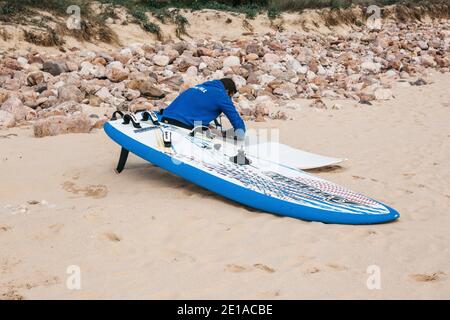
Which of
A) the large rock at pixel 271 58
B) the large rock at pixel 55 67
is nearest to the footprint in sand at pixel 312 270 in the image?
the large rock at pixel 55 67

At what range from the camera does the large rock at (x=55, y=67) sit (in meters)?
9.38

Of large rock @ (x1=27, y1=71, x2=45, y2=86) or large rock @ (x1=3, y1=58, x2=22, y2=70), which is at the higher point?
large rock @ (x1=3, y1=58, x2=22, y2=70)

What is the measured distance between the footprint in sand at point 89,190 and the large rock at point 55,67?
499 centimetres

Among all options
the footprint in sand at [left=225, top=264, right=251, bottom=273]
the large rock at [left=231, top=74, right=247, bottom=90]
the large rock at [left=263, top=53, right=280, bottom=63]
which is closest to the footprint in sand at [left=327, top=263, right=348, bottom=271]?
the footprint in sand at [left=225, top=264, right=251, bottom=273]

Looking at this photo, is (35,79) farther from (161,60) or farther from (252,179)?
(252,179)

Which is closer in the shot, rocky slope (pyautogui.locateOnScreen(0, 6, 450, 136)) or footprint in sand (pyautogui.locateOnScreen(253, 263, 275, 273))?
footprint in sand (pyautogui.locateOnScreen(253, 263, 275, 273))

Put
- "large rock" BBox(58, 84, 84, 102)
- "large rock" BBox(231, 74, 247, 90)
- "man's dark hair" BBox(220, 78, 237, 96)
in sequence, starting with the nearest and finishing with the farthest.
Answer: "man's dark hair" BBox(220, 78, 237, 96), "large rock" BBox(58, 84, 84, 102), "large rock" BBox(231, 74, 247, 90)

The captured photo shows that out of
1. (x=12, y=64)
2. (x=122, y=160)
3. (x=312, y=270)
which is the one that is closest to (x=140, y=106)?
(x=122, y=160)

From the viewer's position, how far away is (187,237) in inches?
147

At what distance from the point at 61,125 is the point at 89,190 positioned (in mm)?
2082

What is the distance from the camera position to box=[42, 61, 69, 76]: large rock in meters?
9.38

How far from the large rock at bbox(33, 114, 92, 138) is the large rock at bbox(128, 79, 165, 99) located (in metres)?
1.63

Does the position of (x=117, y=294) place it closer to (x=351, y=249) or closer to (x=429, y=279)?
(x=351, y=249)

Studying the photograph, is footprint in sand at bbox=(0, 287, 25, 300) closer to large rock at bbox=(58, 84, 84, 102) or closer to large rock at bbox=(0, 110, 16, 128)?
large rock at bbox=(0, 110, 16, 128)
